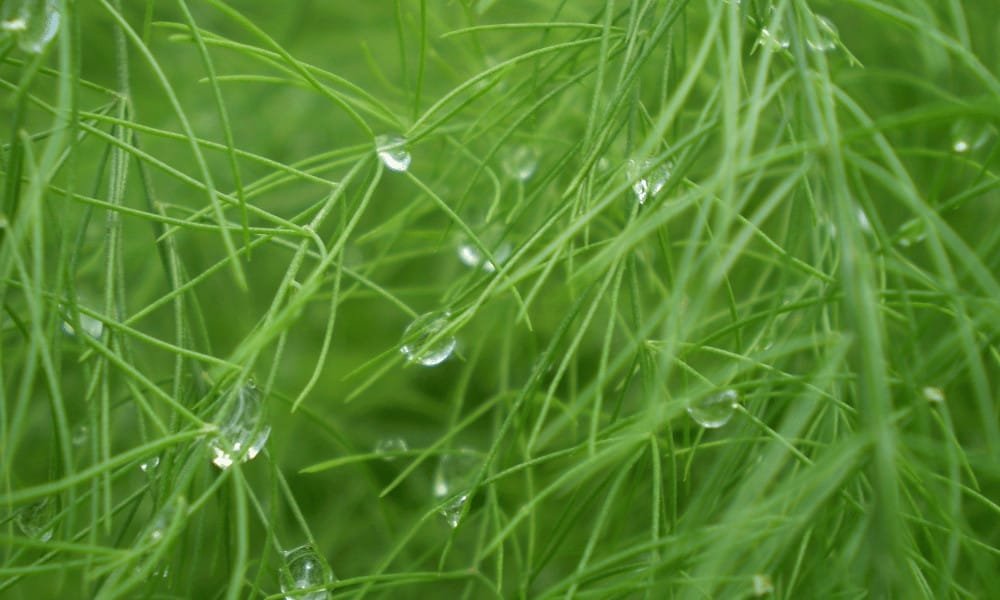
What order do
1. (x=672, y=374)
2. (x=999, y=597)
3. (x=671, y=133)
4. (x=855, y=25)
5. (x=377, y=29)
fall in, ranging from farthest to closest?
(x=377, y=29)
(x=855, y=25)
(x=672, y=374)
(x=671, y=133)
(x=999, y=597)

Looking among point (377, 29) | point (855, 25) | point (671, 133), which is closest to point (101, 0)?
point (671, 133)

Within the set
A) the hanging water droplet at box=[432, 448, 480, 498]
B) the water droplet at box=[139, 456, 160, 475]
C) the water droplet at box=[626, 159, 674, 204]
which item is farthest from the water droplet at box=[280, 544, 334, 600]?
the water droplet at box=[626, 159, 674, 204]

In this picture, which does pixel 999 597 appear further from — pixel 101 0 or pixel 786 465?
pixel 101 0

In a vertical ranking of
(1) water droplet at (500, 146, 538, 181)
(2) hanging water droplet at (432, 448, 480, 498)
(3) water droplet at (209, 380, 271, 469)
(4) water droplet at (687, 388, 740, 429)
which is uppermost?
(3) water droplet at (209, 380, 271, 469)

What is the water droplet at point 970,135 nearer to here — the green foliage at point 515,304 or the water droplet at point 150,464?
the green foliage at point 515,304

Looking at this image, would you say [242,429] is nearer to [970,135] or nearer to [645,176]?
[645,176]

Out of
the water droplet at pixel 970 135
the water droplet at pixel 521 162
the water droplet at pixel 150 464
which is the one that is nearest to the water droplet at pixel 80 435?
the water droplet at pixel 150 464

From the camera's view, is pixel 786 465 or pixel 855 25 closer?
pixel 786 465

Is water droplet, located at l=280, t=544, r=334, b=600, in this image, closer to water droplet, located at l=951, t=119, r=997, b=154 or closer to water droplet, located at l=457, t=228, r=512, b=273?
water droplet, located at l=457, t=228, r=512, b=273
